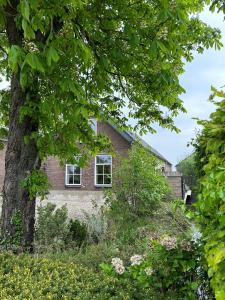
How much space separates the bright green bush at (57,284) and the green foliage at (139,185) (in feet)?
19.7

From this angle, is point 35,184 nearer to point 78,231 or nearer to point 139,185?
point 78,231

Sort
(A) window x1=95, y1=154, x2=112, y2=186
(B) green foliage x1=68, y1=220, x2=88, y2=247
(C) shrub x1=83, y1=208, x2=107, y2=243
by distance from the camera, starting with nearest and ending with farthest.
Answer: (B) green foliage x1=68, y1=220, x2=88, y2=247 → (C) shrub x1=83, y1=208, x2=107, y2=243 → (A) window x1=95, y1=154, x2=112, y2=186

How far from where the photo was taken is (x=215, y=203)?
238 cm

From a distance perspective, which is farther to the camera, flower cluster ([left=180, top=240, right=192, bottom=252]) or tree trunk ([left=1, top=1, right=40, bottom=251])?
tree trunk ([left=1, top=1, right=40, bottom=251])

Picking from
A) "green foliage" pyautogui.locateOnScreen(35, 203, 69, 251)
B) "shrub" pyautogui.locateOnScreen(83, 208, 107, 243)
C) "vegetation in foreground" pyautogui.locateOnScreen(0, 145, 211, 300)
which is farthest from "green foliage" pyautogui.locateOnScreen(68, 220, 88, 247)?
"vegetation in foreground" pyautogui.locateOnScreen(0, 145, 211, 300)

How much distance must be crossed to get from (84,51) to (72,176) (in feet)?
74.6

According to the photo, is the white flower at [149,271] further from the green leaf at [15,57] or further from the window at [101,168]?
the window at [101,168]

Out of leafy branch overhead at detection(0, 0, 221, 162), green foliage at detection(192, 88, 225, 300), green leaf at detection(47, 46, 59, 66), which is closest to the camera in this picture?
green foliage at detection(192, 88, 225, 300)

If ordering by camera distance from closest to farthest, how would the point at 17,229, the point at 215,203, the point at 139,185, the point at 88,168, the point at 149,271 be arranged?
the point at 215,203 → the point at 149,271 → the point at 17,229 → the point at 139,185 → the point at 88,168

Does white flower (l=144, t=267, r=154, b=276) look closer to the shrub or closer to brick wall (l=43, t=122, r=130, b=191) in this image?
the shrub

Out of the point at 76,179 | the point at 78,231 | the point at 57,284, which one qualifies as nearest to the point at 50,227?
the point at 78,231

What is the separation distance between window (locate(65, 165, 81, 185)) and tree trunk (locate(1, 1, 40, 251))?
1998 cm

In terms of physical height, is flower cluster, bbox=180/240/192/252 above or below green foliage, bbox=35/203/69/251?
above

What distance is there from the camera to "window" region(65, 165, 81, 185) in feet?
89.6
